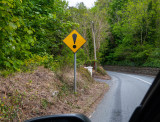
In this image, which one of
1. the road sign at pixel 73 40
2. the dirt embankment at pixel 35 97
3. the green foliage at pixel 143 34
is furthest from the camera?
the green foliage at pixel 143 34

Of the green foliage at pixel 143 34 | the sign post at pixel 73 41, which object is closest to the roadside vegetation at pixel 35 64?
the sign post at pixel 73 41

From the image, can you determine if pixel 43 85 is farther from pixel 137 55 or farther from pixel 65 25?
pixel 137 55

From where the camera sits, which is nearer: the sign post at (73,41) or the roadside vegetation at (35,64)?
the roadside vegetation at (35,64)

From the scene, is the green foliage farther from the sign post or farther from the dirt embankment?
the dirt embankment

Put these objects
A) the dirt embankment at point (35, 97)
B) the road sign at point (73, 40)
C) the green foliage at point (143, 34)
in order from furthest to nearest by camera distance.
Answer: the green foliage at point (143, 34) < the road sign at point (73, 40) < the dirt embankment at point (35, 97)

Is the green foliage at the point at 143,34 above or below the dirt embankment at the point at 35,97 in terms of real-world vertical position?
above

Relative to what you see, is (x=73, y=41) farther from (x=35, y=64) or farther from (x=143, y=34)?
(x=143, y=34)

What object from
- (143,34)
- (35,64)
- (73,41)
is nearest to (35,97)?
(35,64)

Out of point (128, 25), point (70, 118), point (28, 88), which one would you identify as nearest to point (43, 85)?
point (28, 88)

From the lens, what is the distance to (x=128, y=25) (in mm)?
37844

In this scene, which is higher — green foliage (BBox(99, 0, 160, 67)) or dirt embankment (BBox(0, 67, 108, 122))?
green foliage (BBox(99, 0, 160, 67))

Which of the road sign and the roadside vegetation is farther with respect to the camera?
the road sign

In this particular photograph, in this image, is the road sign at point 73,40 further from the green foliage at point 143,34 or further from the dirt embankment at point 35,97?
the green foliage at point 143,34

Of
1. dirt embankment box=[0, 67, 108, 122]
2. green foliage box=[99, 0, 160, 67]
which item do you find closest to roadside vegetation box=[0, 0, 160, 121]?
dirt embankment box=[0, 67, 108, 122]
